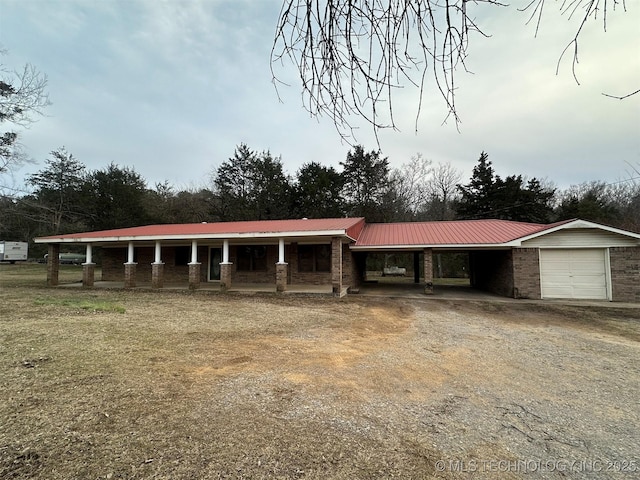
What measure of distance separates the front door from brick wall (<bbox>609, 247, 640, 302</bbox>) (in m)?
17.5

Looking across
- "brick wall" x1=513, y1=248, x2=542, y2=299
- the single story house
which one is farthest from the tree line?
"brick wall" x1=513, y1=248, x2=542, y2=299

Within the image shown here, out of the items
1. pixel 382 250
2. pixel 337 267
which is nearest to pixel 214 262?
pixel 337 267

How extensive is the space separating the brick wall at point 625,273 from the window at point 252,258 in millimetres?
14863

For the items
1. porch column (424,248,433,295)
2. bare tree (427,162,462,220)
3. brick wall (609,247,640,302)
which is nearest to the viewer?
brick wall (609,247,640,302)

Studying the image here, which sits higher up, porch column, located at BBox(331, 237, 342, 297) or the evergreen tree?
the evergreen tree

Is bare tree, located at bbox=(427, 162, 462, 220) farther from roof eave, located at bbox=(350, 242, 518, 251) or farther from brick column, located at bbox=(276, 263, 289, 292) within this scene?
brick column, located at bbox=(276, 263, 289, 292)

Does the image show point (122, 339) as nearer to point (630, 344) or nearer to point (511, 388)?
point (511, 388)

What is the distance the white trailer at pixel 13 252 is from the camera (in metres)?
29.0

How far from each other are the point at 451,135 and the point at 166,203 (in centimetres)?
3371

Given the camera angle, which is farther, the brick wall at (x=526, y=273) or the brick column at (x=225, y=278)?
the brick column at (x=225, y=278)

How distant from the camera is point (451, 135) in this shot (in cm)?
218

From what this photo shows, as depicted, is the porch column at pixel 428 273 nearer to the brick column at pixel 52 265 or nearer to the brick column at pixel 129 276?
the brick column at pixel 129 276

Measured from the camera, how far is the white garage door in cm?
→ 1244

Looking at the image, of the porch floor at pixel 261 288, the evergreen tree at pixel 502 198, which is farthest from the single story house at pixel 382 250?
the evergreen tree at pixel 502 198
